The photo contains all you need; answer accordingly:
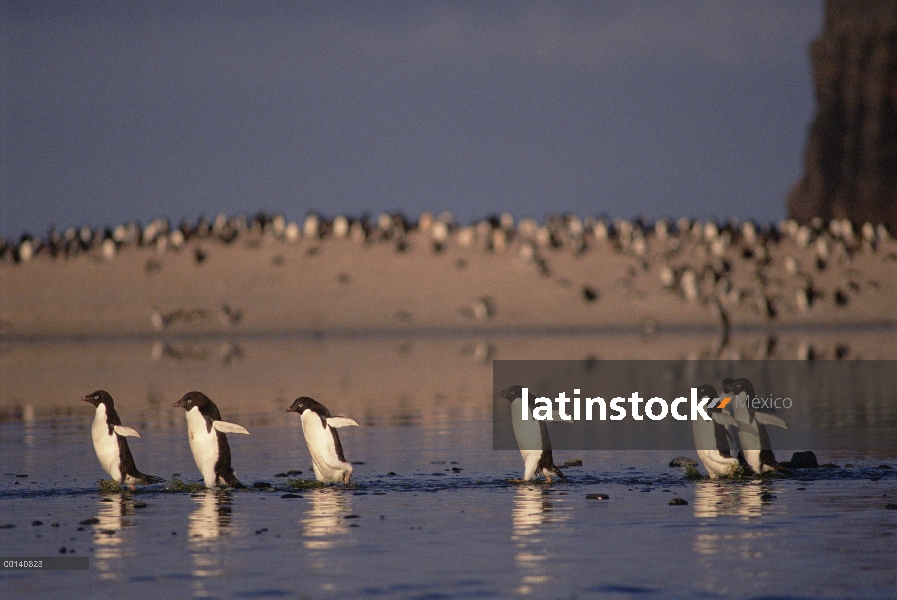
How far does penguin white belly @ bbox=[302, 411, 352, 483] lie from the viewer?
1499 centimetres

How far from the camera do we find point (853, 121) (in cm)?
8262

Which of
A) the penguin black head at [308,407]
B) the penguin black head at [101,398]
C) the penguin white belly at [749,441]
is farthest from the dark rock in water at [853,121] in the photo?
the penguin black head at [101,398]

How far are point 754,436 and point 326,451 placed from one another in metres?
4.78

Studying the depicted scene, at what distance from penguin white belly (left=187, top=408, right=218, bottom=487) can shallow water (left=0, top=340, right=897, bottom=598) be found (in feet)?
1.19

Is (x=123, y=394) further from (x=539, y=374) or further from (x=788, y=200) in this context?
(x=788, y=200)

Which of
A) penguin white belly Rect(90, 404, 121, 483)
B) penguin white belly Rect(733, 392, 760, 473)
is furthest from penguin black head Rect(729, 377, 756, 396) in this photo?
penguin white belly Rect(90, 404, 121, 483)

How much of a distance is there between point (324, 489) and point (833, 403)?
13092 mm

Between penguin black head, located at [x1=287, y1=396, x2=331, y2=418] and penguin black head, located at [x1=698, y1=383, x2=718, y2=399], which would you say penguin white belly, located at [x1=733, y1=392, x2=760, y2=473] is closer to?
penguin black head, located at [x1=698, y1=383, x2=718, y2=399]

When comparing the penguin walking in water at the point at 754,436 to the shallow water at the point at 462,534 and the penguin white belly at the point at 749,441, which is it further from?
the shallow water at the point at 462,534

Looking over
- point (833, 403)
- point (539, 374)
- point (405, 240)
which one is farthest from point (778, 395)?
point (405, 240)

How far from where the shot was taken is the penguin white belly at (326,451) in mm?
14992

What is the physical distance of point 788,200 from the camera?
3462 inches

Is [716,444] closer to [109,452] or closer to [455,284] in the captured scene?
[109,452]

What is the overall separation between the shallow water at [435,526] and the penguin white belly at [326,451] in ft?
0.85
